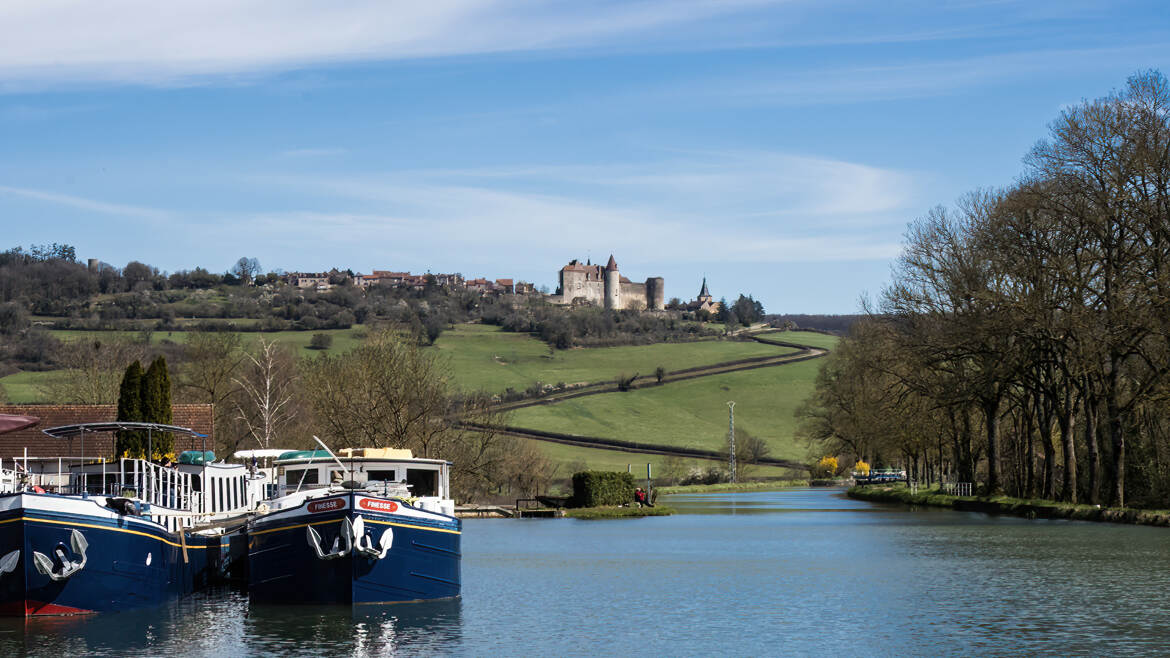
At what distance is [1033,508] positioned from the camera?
2267 inches

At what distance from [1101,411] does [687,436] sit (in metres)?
88.0

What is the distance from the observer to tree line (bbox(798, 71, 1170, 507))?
50156mm

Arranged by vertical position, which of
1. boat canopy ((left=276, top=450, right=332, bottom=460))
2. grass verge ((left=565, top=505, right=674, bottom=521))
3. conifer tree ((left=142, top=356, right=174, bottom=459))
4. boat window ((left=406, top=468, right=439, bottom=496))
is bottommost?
grass verge ((left=565, top=505, right=674, bottom=521))

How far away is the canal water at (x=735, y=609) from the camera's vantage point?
918 inches

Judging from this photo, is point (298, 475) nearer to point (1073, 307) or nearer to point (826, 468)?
point (1073, 307)

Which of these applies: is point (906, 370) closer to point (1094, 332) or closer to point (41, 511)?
point (1094, 332)

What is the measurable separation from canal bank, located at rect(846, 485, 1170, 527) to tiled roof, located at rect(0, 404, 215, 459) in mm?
38802

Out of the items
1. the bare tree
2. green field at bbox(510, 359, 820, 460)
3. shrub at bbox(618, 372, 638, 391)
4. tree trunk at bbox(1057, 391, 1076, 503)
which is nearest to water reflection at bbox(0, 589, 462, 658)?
tree trunk at bbox(1057, 391, 1076, 503)

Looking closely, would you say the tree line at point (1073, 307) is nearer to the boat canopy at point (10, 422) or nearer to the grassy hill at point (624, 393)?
the boat canopy at point (10, 422)

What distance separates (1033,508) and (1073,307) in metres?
11.0

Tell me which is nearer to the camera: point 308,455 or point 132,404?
point 308,455

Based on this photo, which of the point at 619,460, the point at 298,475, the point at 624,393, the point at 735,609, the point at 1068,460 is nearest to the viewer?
the point at 735,609

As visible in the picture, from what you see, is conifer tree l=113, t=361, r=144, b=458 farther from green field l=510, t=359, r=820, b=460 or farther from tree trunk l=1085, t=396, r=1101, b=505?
green field l=510, t=359, r=820, b=460

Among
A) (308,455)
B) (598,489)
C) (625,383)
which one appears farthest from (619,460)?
(308,455)
